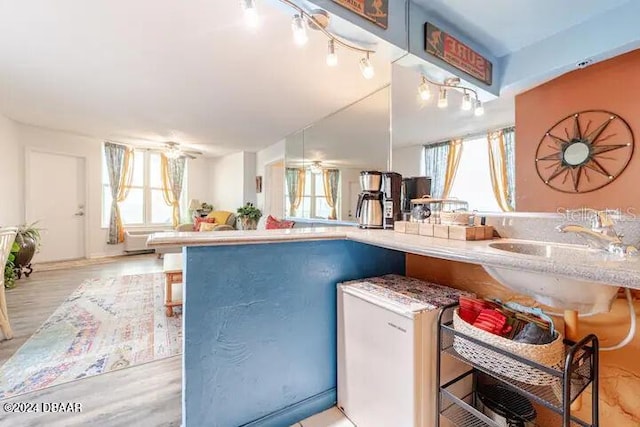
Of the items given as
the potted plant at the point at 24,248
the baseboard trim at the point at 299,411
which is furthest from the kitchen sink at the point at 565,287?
the potted plant at the point at 24,248

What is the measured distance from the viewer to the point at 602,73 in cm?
125

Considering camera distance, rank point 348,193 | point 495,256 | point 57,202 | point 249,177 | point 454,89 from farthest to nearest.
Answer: point 249,177 < point 57,202 < point 348,193 < point 454,89 < point 495,256

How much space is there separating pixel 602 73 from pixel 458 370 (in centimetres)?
148

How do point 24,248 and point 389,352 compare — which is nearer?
point 389,352

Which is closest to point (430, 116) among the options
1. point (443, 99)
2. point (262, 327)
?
point (443, 99)

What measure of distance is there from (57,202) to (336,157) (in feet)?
17.3

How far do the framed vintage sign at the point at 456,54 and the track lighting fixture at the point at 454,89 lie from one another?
0.09 metres

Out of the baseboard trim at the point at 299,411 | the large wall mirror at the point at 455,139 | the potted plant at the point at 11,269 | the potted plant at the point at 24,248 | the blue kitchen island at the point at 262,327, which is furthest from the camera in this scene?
the potted plant at the point at 24,248

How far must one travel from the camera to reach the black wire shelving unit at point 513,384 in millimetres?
830

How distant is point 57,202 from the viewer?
5133mm

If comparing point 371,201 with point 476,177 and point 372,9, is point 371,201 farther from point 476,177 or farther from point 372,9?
point 372,9

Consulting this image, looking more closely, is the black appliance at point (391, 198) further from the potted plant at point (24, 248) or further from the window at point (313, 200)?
the potted plant at point (24, 248)

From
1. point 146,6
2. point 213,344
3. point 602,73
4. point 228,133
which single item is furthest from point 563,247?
point 228,133

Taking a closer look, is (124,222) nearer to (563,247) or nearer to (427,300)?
(427,300)
